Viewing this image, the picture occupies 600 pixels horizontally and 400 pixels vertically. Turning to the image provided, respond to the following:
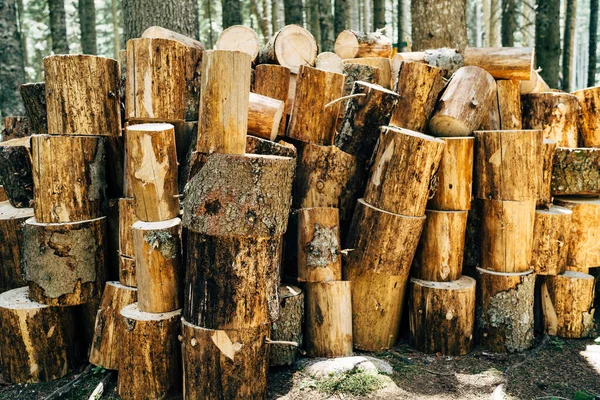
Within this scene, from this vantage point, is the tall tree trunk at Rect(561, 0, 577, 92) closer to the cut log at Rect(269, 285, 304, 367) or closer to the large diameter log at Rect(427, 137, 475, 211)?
the large diameter log at Rect(427, 137, 475, 211)

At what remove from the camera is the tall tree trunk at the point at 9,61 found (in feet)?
26.7

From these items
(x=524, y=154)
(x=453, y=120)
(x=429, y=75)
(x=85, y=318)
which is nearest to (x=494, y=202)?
(x=524, y=154)

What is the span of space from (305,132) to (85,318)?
2.27 meters

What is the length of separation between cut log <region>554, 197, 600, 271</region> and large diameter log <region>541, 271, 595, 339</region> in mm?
151

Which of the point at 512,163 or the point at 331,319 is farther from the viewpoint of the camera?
the point at 512,163

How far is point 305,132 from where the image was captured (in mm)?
3854

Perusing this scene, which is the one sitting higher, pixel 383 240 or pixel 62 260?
pixel 383 240

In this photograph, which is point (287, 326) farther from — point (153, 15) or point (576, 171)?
point (153, 15)

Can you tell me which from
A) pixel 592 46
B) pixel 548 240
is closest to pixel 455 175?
pixel 548 240

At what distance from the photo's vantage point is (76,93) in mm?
3506

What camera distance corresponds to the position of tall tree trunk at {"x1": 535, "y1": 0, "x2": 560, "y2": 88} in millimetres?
8891

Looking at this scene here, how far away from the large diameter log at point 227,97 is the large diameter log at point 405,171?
112 cm

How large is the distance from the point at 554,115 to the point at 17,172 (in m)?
4.70

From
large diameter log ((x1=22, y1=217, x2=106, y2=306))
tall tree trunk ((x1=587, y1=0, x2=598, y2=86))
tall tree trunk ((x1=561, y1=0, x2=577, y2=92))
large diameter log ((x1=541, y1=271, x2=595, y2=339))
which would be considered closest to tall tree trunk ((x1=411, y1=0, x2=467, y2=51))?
large diameter log ((x1=541, y1=271, x2=595, y2=339))
